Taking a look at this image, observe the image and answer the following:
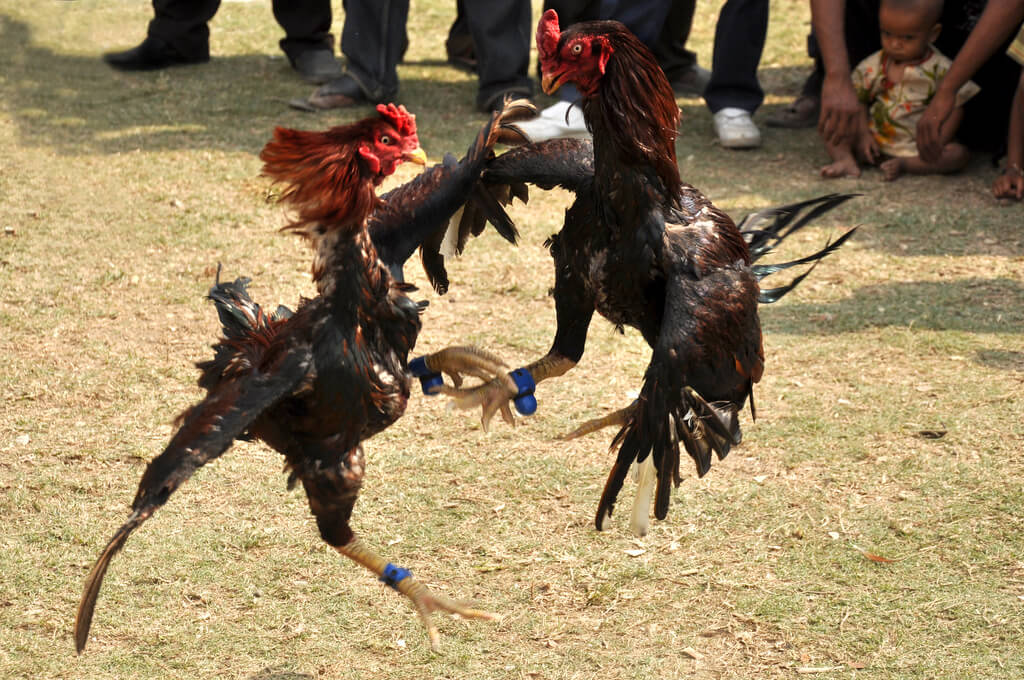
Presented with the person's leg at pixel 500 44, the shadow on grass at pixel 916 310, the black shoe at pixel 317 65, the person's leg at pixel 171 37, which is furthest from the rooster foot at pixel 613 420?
the person's leg at pixel 171 37

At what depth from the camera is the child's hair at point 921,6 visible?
6.14 metres

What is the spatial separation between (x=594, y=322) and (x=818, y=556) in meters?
1.80

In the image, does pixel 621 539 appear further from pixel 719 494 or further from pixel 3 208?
pixel 3 208

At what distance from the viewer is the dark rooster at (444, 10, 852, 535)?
9.12 ft

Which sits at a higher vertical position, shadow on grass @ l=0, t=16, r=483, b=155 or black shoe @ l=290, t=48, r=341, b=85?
black shoe @ l=290, t=48, r=341, b=85

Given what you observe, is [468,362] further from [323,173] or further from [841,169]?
[841,169]

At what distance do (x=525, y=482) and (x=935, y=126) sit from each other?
377 centimetres

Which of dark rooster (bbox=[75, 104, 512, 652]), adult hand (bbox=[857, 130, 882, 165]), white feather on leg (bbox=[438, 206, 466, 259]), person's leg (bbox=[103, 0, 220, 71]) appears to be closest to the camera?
dark rooster (bbox=[75, 104, 512, 652])

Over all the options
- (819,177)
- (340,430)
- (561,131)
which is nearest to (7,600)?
(340,430)

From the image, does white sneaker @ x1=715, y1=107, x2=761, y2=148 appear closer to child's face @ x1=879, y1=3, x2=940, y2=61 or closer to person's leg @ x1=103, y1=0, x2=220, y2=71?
child's face @ x1=879, y1=3, x2=940, y2=61

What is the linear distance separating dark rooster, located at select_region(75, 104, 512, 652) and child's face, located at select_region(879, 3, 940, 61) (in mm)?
4599

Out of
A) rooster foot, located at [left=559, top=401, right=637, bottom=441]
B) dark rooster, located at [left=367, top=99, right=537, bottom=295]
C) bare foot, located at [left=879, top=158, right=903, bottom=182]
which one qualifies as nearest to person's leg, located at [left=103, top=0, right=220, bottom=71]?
bare foot, located at [left=879, top=158, right=903, bottom=182]

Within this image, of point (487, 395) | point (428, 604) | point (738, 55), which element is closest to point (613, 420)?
point (487, 395)

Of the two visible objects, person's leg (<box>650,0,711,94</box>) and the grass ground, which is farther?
person's leg (<box>650,0,711,94</box>)
